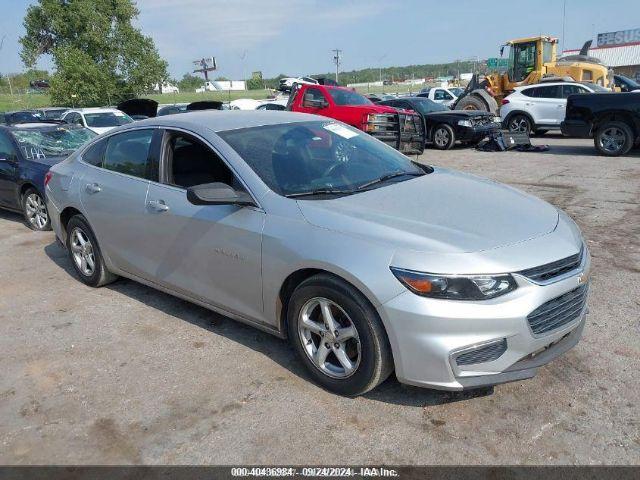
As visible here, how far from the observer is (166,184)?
13.7 ft

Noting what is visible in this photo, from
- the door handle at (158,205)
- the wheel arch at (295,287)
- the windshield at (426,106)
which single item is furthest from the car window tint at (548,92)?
the wheel arch at (295,287)

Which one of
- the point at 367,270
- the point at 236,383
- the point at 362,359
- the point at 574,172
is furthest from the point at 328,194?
A: the point at 574,172

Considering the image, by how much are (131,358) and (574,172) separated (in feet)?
32.4

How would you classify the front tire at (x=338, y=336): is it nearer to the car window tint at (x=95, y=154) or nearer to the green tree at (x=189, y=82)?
the car window tint at (x=95, y=154)

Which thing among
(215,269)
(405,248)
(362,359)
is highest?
(405,248)

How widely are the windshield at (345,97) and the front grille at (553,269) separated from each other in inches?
454

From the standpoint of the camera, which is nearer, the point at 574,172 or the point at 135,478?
the point at 135,478

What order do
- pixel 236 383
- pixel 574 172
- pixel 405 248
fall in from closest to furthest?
1. pixel 405 248
2. pixel 236 383
3. pixel 574 172

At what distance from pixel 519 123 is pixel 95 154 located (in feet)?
49.0

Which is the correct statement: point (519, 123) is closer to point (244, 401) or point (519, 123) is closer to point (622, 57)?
point (244, 401)

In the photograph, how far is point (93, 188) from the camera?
15.8 ft

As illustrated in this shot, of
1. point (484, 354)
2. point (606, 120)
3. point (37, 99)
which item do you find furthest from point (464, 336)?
point (37, 99)

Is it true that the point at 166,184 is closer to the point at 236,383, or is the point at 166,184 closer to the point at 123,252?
the point at 123,252

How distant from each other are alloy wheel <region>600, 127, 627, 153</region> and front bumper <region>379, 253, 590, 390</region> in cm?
1150
